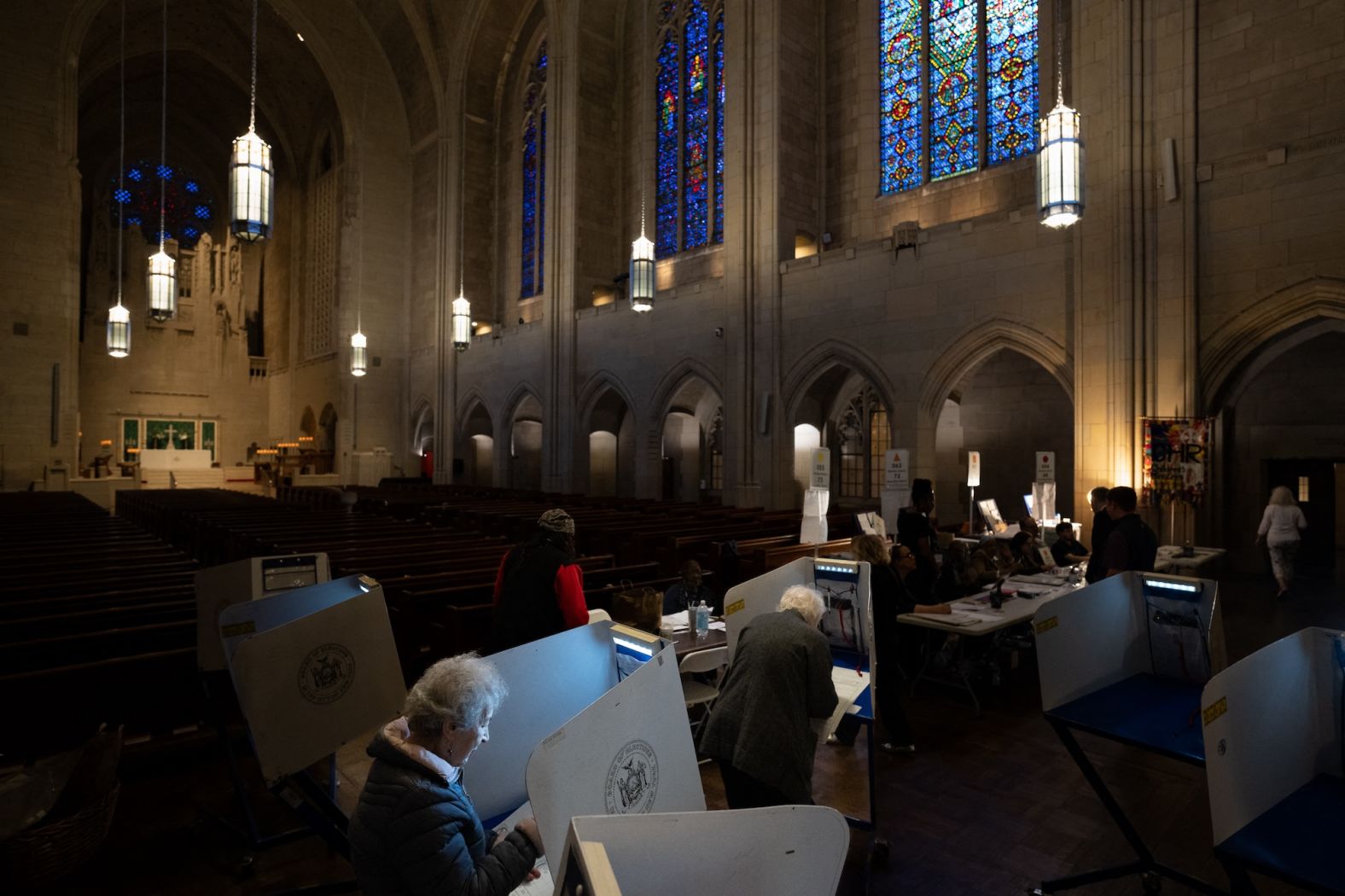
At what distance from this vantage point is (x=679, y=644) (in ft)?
11.9

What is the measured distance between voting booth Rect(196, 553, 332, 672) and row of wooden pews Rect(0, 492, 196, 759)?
27cm

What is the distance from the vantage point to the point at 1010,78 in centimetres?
1134

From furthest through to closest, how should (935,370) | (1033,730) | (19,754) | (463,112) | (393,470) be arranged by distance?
(393,470), (463,112), (935,370), (1033,730), (19,754)

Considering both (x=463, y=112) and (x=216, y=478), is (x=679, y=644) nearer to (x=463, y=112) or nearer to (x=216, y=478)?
(x=463, y=112)

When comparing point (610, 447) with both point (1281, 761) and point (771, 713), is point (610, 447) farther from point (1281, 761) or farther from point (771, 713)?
point (1281, 761)

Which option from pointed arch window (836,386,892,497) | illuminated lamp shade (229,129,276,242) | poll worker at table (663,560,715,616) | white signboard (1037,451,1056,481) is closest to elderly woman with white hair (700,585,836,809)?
poll worker at table (663,560,715,616)

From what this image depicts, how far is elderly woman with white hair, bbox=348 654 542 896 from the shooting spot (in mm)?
1637

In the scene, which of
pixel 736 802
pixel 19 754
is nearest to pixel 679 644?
pixel 736 802

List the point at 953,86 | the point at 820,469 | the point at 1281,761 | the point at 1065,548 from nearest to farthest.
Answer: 1. the point at 1281,761
2. the point at 1065,548
3. the point at 820,469
4. the point at 953,86

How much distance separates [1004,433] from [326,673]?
42.4ft

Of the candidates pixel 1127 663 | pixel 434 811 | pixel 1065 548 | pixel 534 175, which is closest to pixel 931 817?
pixel 1127 663

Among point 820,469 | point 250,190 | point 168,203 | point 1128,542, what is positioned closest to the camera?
A: point 1128,542

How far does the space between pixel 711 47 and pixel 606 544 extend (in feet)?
37.5

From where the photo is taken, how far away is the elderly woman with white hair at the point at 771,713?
2430 millimetres
